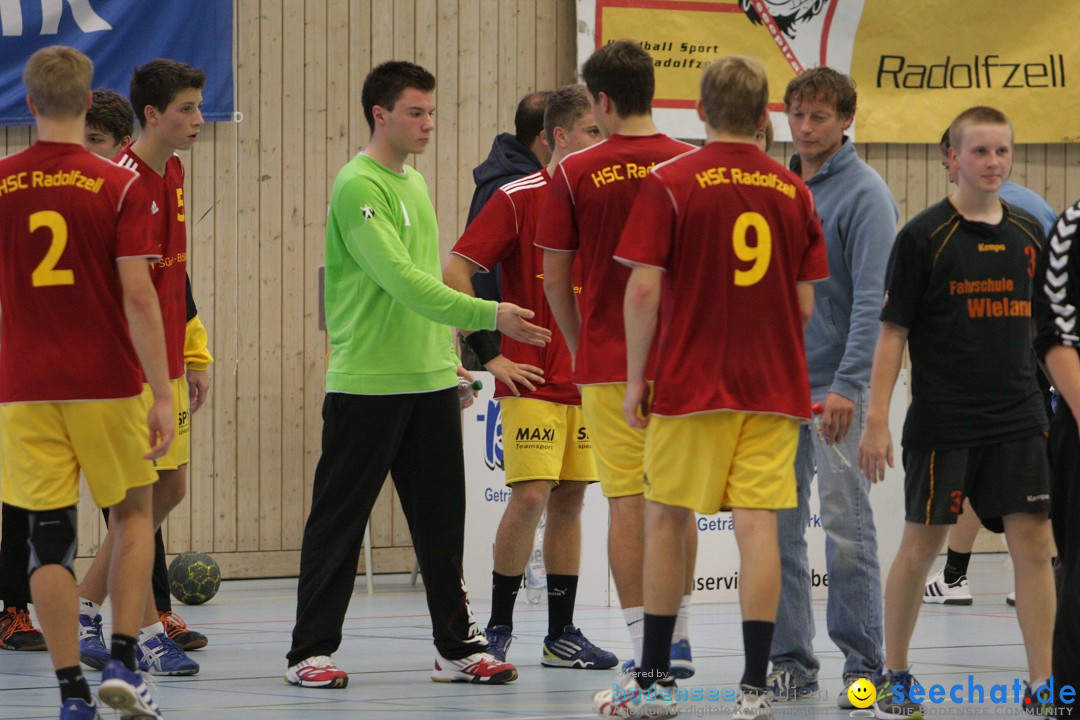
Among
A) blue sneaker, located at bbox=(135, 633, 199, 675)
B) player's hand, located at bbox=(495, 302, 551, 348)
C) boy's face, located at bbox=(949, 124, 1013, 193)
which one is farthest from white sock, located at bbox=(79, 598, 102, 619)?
boy's face, located at bbox=(949, 124, 1013, 193)

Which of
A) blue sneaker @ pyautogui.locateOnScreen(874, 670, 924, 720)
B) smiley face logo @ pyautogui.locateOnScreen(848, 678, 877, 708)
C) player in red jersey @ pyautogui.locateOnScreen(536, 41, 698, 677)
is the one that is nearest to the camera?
blue sneaker @ pyautogui.locateOnScreen(874, 670, 924, 720)

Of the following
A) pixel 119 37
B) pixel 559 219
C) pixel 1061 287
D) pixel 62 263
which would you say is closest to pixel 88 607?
pixel 62 263

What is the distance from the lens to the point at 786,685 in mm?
4734

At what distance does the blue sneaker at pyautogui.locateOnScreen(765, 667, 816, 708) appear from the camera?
4711 mm

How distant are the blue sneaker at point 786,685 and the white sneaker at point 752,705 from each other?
0.75 meters

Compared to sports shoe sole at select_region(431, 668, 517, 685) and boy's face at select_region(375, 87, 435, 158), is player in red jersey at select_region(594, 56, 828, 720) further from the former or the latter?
boy's face at select_region(375, 87, 435, 158)

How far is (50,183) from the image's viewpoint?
4.10 m

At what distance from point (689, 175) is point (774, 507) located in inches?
36.3

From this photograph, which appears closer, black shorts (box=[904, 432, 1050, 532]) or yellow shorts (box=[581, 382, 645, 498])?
black shorts (box=[904, 432, 1050, 532])

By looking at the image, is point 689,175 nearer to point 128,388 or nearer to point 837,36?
point 128,388

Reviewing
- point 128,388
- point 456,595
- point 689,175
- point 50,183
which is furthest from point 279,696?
point 689,175

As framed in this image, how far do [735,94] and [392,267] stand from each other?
4.65ft

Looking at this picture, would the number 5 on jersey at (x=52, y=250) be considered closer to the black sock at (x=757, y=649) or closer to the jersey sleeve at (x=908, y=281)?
the black sock at (x=757, y=649)

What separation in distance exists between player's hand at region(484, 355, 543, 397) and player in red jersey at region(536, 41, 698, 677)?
73 centimetres
